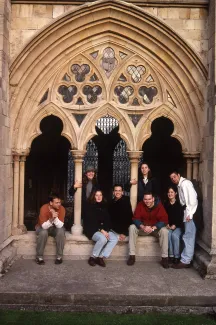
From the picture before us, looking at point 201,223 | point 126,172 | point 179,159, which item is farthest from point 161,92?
point 126,172

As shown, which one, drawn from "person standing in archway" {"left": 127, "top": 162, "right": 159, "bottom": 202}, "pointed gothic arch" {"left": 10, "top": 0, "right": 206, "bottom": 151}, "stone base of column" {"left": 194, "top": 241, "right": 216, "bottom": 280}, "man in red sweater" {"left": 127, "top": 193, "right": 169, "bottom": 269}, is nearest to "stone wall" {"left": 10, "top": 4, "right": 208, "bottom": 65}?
"pointed gothic arch" {"left": 10, "top": 0, "right": 206, "bottom": 151}

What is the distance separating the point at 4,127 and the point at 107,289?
2.49 metres

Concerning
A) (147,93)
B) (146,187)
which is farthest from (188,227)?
(147,93)

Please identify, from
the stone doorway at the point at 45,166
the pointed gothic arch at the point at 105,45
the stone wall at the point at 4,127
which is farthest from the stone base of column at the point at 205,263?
the stone doorway at the point at 45,166

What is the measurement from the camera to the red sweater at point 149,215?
18.5 feet

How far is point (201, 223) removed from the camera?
5562mm

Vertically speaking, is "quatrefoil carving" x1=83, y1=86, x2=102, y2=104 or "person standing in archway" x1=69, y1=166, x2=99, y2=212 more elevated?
"quatrefoil carving" x1=83, y1=86, x2=102, y2=104

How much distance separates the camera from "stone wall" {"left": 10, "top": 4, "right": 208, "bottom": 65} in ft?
18.2

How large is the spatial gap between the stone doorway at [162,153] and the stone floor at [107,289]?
4.74m

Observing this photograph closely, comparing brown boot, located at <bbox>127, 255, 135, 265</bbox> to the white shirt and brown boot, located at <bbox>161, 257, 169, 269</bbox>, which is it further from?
the white shirt

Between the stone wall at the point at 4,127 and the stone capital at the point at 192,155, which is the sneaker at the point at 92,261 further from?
the stone capital at the point at 192,155

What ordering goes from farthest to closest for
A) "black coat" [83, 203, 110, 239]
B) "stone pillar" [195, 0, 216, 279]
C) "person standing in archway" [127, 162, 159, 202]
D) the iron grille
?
the iron grille
"person standing in archway" [127, 162, 159, 202]
"black coat" [83, 203, 110, 239]
"stone pillar" [195, 0, 216, 279]

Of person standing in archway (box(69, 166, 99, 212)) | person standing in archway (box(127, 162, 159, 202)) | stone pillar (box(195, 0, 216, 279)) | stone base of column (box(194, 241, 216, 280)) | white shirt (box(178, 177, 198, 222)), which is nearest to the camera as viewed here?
stone base of column (box(194, 241, 216, 280))

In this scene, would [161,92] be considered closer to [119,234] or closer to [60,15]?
[60,15]
